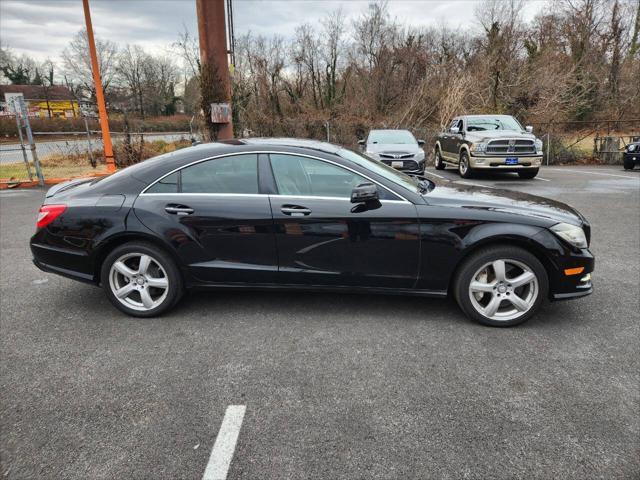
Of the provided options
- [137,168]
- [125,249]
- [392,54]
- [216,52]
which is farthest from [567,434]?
[392,54]

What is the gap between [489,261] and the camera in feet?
11.5

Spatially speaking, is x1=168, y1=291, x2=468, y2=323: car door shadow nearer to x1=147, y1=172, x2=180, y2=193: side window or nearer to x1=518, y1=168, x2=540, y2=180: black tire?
x1=147, y1=172, x2=180, y2=193: side window

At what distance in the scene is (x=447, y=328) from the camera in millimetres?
3564

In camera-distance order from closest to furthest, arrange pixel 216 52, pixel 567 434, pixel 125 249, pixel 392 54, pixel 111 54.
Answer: pixel 567 434 → pixel 125 249 → pixel 216 52 → pixel 392 54 → pixel 111 54

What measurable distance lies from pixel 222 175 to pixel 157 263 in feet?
3.07

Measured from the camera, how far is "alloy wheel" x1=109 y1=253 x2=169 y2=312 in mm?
3756

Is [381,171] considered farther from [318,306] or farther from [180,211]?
[180,211]

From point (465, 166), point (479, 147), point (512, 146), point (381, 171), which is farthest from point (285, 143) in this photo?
point (465, 166)

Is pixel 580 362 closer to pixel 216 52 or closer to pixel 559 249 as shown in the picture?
pixel 559 249

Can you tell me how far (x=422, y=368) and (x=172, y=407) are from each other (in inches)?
64.3

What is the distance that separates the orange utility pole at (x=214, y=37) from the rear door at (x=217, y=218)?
408 inches

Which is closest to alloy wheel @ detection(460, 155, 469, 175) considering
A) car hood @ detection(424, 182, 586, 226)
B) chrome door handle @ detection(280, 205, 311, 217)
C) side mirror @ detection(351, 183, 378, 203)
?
car hood @ detection(424, 182, 586, 226)

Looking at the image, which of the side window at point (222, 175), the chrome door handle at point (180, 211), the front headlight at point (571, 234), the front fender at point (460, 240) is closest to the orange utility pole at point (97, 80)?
the side window at point (222, 175)

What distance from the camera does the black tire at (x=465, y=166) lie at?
1310 centimetres
